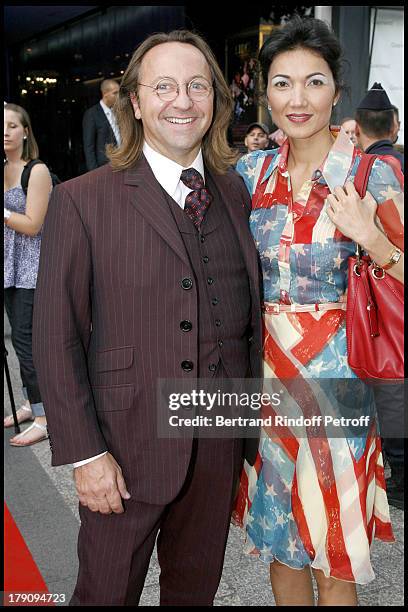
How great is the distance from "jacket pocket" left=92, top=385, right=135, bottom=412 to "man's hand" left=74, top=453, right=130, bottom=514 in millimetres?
131

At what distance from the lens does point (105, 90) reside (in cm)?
748

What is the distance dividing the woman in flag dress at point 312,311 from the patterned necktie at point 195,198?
252 mm

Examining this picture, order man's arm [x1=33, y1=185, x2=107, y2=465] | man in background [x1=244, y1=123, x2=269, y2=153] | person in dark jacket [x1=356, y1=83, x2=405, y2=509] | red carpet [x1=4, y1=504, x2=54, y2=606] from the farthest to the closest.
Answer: man in background [x1=244, y1=123, x2=269, y2=153] < person in dark jacket [x1=356, y1=83, x2=405, y2=509] < red carpet [x1=4, y1=504, x2=54, y2=606] < man's arm [x1=33, y1=185, x2=107, y2=465]

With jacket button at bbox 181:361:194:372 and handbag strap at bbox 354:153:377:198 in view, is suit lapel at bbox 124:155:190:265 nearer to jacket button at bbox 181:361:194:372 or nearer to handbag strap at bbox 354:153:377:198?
jacket button at bbox 181:361:194:372

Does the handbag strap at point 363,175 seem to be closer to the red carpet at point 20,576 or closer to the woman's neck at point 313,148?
the woman's neck at point 313,148

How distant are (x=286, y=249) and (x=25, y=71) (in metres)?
12.0

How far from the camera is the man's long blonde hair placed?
1970 millimetres

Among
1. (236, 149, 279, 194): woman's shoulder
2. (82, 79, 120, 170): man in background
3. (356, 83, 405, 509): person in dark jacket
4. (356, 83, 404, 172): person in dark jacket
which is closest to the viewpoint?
(236, 149, 279, 194): woman's shoulder

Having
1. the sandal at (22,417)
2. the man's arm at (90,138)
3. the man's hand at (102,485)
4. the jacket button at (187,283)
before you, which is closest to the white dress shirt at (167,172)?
the jacket button at (187,283)

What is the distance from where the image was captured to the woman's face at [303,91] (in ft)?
6.77

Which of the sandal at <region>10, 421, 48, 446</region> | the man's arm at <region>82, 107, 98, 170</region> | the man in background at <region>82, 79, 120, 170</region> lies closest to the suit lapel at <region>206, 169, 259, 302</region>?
the sandal at <region>10, 421, 48, 446</region>

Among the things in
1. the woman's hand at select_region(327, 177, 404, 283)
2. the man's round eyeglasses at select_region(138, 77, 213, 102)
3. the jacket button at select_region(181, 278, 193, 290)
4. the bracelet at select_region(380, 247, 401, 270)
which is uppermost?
the man's round eyeglasses at select_region(138, 77, 213, 102)

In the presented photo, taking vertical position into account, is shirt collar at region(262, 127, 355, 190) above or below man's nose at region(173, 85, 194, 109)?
below

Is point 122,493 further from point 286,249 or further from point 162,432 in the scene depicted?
point 286,249
